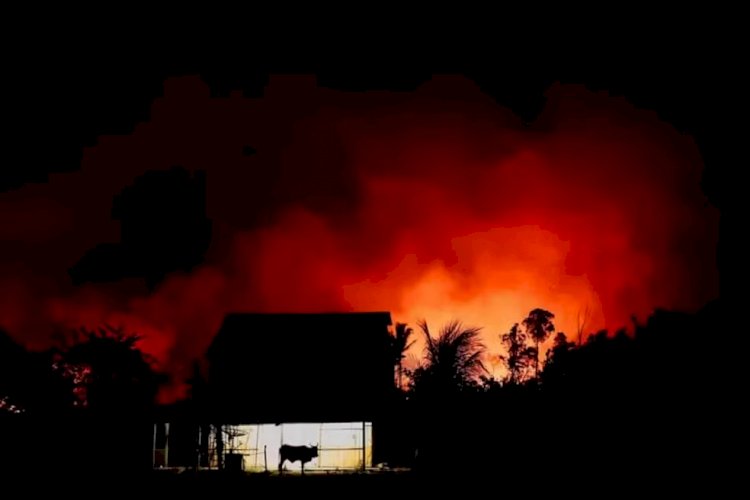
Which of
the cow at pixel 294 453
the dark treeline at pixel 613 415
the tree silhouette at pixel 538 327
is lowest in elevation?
the cow at pixel 294 453

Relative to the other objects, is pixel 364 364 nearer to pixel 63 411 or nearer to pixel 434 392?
pixel 434 392

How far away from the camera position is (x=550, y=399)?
12.6 meters

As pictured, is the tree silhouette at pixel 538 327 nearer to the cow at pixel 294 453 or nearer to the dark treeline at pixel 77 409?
the cow at pixel 294 453

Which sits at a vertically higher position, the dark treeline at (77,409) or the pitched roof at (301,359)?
the pitched roof at (301,359)

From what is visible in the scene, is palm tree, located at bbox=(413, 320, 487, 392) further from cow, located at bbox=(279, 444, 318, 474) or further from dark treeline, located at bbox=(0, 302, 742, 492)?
cow, located at bbox=(279, 444, 318, 474)

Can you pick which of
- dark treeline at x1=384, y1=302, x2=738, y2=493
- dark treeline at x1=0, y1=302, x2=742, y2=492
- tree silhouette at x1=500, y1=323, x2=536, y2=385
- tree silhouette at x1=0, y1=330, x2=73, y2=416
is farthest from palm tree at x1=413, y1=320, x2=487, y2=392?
tree silhouette at x1=500, y1=323, x2=536, y2=385

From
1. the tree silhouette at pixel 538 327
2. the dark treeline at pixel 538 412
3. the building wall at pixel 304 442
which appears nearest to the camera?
the dark treeline at pixel 538 412

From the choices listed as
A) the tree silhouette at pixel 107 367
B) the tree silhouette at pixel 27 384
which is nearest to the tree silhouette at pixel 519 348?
the tree silhouette at pixel 107 367

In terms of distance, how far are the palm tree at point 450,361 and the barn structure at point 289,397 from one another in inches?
118

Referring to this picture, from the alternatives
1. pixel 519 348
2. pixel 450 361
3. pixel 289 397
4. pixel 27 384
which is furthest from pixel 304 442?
pixel 519 348

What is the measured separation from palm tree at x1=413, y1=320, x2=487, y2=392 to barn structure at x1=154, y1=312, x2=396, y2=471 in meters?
2.99

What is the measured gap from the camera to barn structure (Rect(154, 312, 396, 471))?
26969 mm

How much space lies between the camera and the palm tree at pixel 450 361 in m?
20.7

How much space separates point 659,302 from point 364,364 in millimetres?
26423
